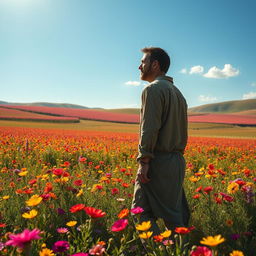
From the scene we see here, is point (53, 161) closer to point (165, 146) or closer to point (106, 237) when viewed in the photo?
point (106, 237)

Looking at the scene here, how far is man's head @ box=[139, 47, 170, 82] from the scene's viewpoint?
2.43 metres

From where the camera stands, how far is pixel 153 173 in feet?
7.61

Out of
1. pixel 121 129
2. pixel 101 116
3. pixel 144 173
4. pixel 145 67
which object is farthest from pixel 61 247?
pixel 101 116

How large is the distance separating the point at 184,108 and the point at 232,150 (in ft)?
22.9

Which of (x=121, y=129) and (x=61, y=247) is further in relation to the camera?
(x=121, y=129)

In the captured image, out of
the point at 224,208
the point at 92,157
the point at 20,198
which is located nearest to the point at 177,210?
the point at 224,208

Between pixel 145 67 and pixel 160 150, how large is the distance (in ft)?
2.88

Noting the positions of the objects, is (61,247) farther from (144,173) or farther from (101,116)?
(101,116)

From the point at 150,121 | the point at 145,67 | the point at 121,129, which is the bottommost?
the point at 121,129

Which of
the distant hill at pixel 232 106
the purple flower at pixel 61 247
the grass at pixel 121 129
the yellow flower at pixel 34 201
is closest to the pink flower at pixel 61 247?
the purple flower at pixel 61 247

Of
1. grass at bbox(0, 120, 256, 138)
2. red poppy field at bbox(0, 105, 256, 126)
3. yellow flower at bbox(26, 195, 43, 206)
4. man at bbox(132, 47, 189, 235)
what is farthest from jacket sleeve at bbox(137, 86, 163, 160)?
red poppy field at bbox(0, 105, 256, 126)

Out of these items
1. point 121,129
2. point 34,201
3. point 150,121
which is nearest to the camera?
point 34,201

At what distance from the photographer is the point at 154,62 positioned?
8.04ft

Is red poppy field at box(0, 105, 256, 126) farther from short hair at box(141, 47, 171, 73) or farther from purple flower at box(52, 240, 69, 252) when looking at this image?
purple flower at box(52, 240, 69, 252)
